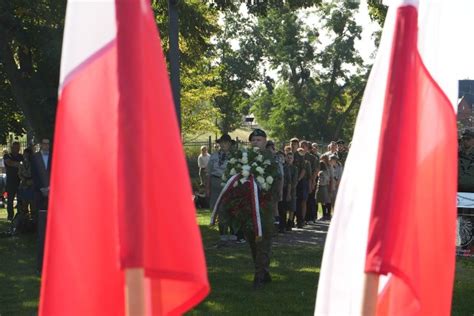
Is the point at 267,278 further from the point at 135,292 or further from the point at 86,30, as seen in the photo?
the point at 135,292

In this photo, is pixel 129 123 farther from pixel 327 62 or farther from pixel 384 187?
pixel 327 62

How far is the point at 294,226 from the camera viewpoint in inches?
805

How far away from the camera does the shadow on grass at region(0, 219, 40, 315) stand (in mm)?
10234

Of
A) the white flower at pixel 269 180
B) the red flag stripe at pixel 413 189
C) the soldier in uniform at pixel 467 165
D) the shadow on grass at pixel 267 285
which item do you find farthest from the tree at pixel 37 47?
the red flag stripe at pixel 413 189

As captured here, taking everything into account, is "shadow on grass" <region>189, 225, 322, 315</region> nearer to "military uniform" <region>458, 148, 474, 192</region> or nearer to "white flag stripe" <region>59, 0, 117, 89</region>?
"military uniform" <region>458, 148, 474, 192</region>

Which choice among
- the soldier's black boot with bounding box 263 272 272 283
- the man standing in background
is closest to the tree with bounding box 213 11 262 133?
the man standing in background

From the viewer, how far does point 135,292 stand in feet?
10.1

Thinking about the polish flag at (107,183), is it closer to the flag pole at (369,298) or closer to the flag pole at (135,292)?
the flag pole at (135,292)

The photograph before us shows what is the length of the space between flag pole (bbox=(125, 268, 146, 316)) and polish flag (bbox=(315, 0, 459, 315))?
85 cm

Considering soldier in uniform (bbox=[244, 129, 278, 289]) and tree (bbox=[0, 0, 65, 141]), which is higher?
tree (bbox=[0, 0, 65, 141])

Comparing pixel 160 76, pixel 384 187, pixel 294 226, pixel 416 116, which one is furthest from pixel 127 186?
pixel 294 226

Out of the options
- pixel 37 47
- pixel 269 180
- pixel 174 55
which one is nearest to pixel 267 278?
pixel 269 180

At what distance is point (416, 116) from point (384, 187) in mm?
378

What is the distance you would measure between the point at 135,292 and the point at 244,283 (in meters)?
8.70
